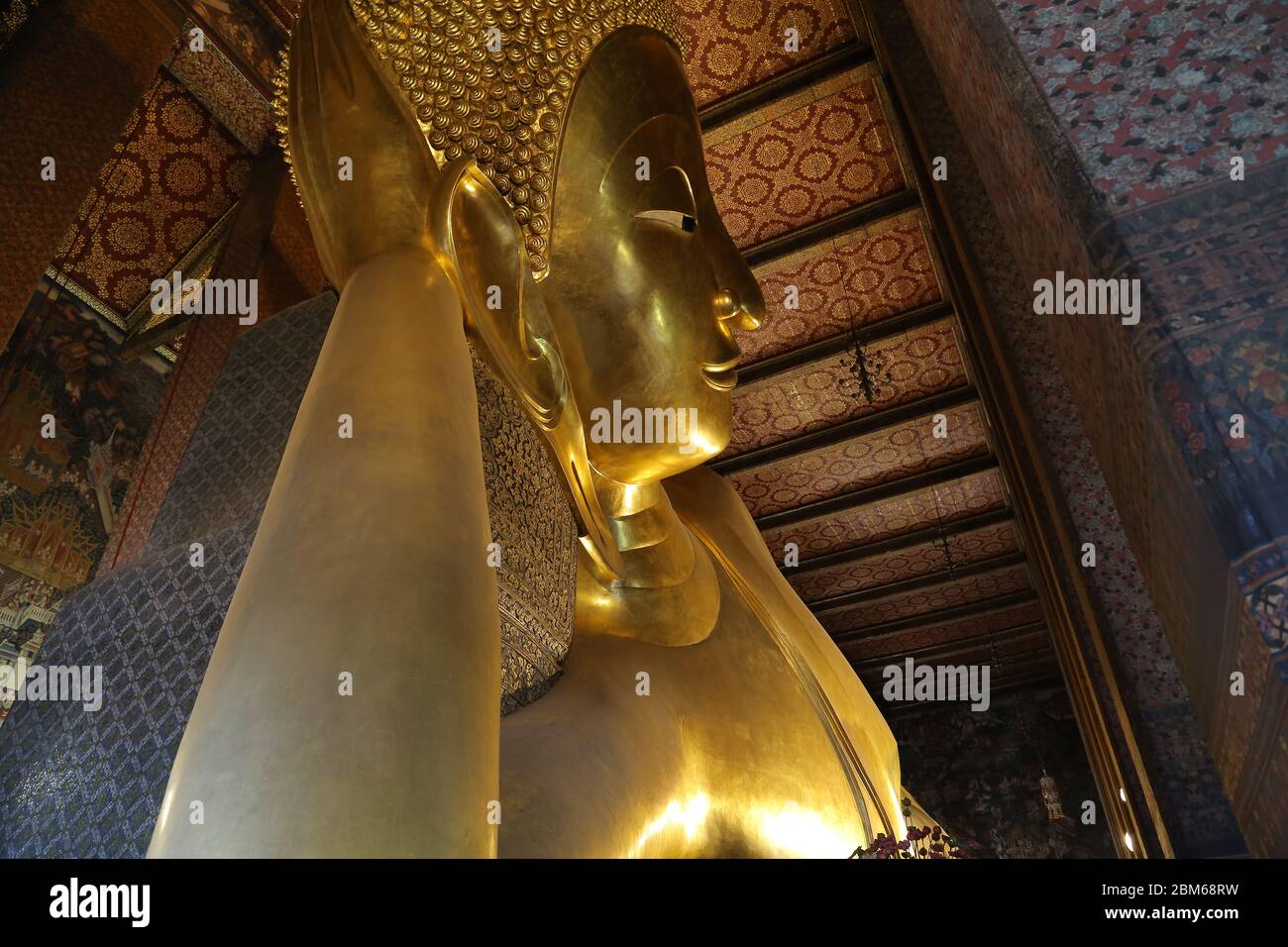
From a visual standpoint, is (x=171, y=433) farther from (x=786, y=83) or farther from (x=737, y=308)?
(x=786, y=83)

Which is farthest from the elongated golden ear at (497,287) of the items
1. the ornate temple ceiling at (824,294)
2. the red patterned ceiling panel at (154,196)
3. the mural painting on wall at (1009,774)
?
the mural painting on wall at (1009,774)

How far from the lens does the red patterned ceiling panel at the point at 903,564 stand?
256 inches

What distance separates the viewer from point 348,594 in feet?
3.38

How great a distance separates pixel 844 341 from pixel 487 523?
13.4ft

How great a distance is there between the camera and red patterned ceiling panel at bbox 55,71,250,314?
11.1ft

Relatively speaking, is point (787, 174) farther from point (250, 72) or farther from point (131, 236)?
point (131, 236)

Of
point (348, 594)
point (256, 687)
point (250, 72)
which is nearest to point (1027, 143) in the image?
point (348, 594)

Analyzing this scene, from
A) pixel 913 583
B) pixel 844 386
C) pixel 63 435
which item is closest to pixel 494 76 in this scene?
pixel 63 435

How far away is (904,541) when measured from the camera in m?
6.48

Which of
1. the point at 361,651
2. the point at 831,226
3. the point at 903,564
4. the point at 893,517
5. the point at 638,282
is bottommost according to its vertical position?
the point at 361,651

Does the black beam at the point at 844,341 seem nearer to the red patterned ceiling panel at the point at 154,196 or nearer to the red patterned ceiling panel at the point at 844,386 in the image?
the red patterned ceiling panel at the point at 844,386

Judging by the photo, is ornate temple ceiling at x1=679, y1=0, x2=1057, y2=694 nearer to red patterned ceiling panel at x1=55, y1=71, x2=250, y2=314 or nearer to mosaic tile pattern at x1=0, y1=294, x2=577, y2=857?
red patterned ceiling panel at x1=55, y1=71, x2=250, y2=314

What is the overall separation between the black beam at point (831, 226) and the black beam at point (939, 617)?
359cm

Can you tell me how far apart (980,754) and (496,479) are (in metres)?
7.32
